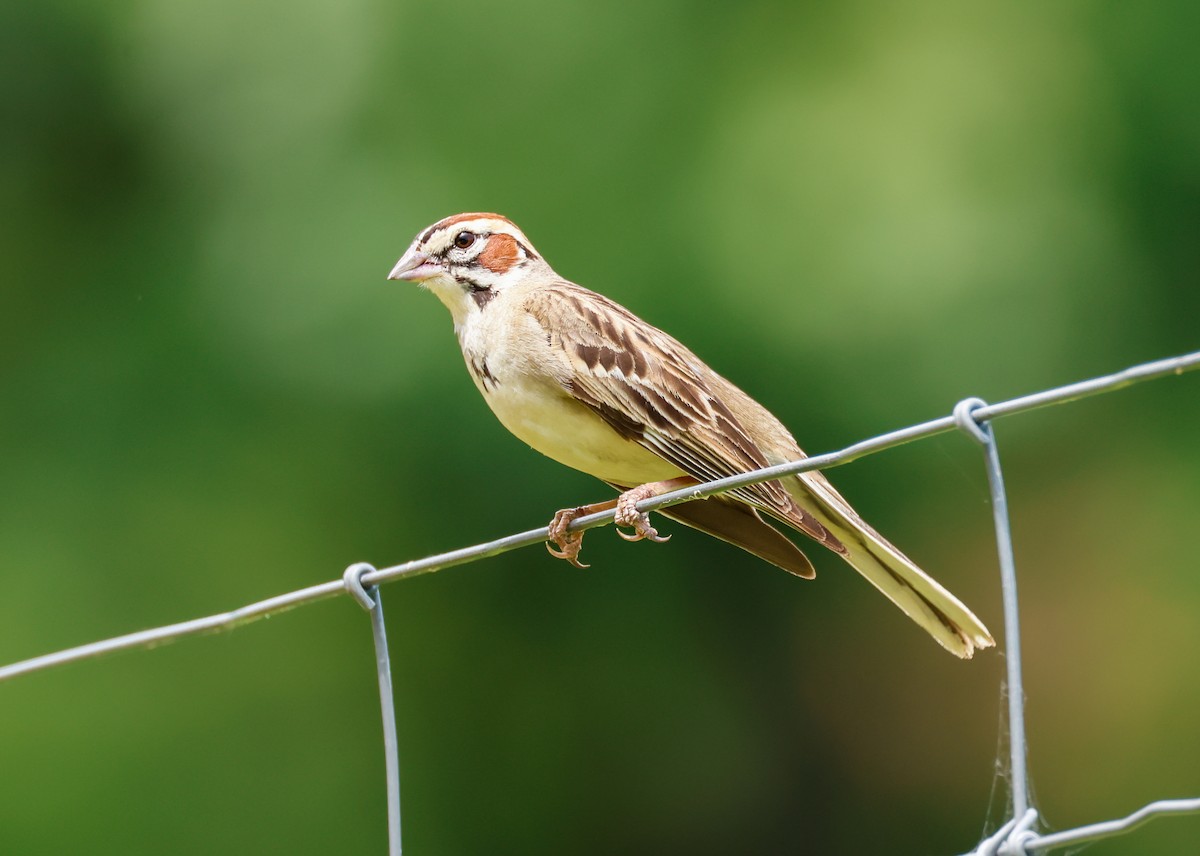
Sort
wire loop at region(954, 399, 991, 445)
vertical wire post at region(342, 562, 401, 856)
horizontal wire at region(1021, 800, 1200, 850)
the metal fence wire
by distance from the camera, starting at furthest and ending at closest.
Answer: vertical wire post at region(342, 562, 401, 856) < wire loop at region(954, 399, 991, 445) < the metal fence wire < horizontal wire at region(1021, 800, 1200, 850)

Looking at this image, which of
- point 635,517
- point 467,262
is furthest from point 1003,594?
point 467,262

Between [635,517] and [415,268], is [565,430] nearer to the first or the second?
[635,517]

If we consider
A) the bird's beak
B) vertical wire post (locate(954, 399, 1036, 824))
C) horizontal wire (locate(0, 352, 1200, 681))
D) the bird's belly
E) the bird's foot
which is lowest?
vertical wire post (locate(954, 399, 1036, 824))

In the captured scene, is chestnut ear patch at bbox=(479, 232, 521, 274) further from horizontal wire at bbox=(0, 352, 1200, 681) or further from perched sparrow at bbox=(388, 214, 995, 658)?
horizontal wire at bbox=(0, 352, 1200, 681)

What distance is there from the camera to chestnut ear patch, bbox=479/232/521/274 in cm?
543

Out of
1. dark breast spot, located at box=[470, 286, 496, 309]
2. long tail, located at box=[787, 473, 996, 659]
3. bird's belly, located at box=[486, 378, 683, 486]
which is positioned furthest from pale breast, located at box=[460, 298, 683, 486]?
long tail, located at box=[787, 473, 996, 659]

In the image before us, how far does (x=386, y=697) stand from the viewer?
10.2 ft

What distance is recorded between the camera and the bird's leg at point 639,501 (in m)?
4.24

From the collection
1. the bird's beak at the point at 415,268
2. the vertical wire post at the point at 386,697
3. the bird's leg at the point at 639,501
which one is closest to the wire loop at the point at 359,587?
the vertical wire post at the point at 386,697

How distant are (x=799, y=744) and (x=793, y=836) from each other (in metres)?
0.63

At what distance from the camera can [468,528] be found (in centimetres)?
945

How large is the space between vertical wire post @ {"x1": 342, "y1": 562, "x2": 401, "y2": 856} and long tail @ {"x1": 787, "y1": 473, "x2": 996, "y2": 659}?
1.54 meters

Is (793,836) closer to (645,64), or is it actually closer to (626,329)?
(645,64)

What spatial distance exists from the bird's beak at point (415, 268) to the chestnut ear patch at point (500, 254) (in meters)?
0.16
